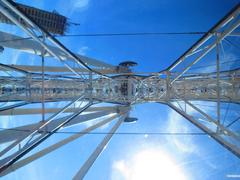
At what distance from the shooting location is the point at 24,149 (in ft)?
19.5

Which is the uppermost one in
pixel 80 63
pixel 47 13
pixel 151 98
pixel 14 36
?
pixel 47 13

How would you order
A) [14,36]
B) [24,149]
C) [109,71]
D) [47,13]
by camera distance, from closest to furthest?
[24,149], [14,36], [109,71], [47,13]

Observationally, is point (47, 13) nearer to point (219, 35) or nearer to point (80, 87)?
point (80, 87)

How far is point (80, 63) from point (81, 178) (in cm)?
422

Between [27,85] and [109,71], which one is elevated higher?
[109,71]

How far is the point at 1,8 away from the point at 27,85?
1022cm

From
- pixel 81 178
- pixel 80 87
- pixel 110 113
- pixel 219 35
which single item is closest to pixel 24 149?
pixel 81 178

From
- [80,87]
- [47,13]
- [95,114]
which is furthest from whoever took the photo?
[47,13]

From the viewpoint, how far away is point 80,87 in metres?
16.9

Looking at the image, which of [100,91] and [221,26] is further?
[100,91]

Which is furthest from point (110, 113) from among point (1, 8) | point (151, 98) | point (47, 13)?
point (47, 13)

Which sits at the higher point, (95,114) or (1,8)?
(1,8)

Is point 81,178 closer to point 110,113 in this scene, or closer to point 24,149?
point 24,149

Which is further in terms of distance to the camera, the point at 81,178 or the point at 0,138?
the point at 0,138
